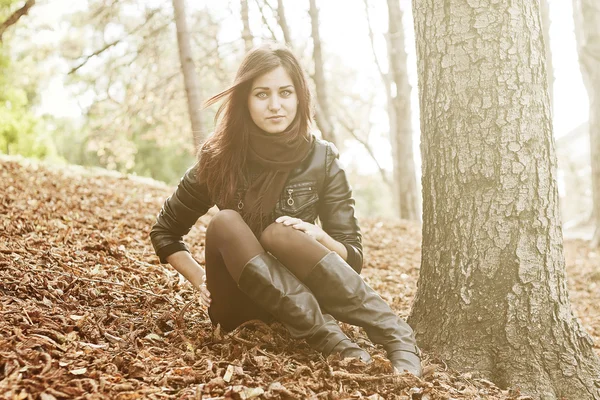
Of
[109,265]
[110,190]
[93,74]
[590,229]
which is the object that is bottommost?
[590,229]

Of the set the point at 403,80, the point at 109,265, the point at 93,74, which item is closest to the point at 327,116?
the point at 403,80

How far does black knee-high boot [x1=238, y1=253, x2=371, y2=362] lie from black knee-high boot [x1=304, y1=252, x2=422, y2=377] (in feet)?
0.25

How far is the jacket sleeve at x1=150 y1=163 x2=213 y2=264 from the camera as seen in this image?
312cm

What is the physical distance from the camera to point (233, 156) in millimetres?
3031

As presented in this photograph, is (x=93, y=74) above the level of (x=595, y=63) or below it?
above

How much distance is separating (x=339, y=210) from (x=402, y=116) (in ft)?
25.6

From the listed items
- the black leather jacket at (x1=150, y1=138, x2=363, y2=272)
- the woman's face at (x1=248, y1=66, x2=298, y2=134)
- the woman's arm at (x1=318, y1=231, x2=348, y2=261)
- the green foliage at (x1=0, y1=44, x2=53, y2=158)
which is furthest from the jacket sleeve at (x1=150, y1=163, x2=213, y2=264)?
the green foliage at (x1=0, y1=44, x2=53, y2=158)

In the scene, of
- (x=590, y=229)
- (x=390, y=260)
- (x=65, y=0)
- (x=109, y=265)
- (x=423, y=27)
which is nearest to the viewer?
(x=423, y=27)

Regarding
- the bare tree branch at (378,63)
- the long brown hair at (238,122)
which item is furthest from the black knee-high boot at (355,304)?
the bare tree branch at (378,63)

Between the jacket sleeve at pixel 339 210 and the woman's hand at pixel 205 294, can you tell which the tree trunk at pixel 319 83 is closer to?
the jacket sleeve at pixel 339 210

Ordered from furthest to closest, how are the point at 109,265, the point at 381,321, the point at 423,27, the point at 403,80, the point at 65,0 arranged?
the point at 403,80 → the point at 65,0 → the point at 109,265 → the point at 423,27 → the point at 381,321

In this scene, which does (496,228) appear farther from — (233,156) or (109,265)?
(109,265)

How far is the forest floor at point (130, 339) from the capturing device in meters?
2.21

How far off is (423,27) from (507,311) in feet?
5.12
